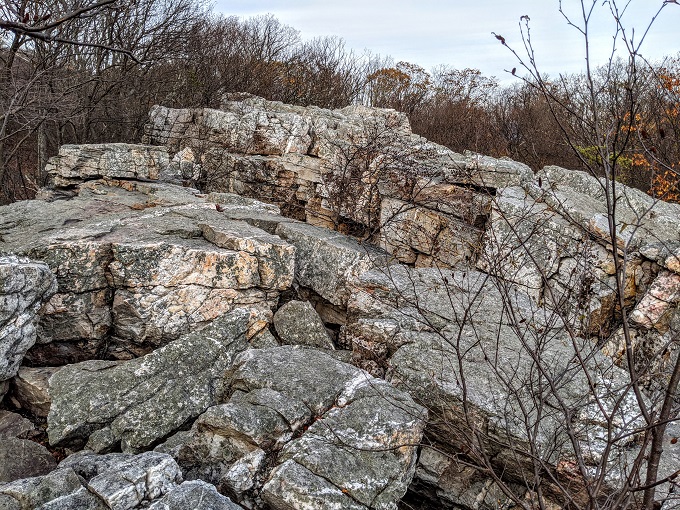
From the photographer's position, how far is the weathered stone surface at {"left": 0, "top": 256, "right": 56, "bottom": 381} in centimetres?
430

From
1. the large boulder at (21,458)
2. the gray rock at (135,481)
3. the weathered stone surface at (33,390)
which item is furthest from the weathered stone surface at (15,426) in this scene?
the gray rock at (135,481)

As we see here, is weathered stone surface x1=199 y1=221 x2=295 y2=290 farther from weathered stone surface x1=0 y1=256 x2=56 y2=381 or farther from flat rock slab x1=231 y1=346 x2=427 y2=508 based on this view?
weathered stone surface x1=0 y1=256 x2=56 y2=381

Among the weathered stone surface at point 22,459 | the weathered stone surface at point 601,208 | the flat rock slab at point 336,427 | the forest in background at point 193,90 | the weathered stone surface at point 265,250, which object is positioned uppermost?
the forest in background at point 193,90

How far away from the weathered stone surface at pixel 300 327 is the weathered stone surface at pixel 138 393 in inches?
23.2

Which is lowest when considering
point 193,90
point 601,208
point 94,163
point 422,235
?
point 422,235

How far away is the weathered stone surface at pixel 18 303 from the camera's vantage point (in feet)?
14.1

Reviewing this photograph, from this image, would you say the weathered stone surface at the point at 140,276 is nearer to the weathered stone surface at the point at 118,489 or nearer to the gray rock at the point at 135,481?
the weathered stone surface at the point at 118,489

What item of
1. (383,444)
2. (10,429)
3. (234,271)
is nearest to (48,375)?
(10,429)

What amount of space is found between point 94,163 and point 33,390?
187 inches

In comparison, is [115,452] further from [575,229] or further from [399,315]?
[575,229]

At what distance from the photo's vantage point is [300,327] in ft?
17.2

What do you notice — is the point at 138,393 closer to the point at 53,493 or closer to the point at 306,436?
the point at 53,493

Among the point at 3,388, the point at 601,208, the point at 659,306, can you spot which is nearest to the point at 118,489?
the point at 3,388

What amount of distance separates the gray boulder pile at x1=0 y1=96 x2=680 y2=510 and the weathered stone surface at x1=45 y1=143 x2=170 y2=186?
3 centimetres
